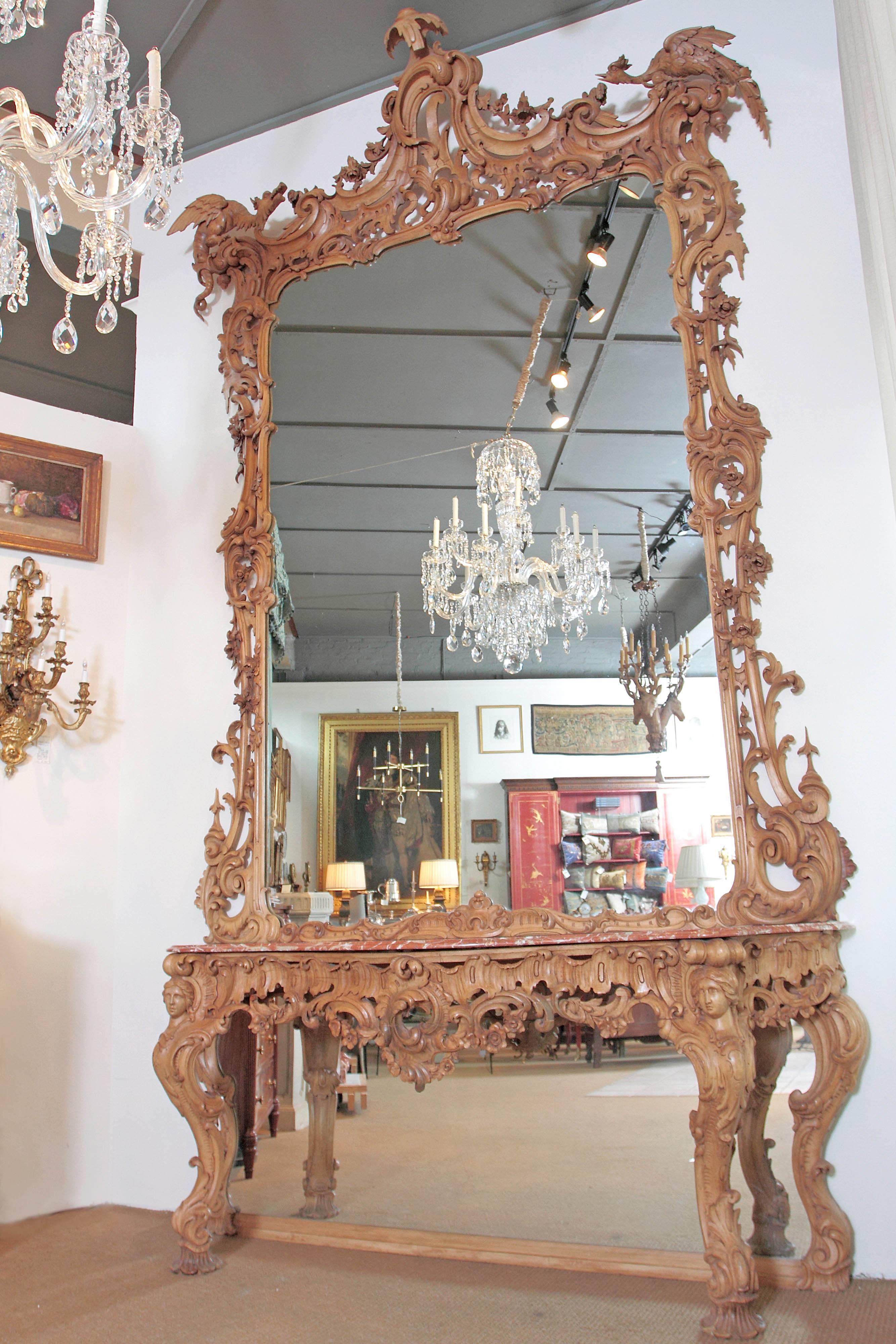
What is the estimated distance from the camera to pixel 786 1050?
2.73 meters

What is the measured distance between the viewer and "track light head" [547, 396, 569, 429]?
128 inches

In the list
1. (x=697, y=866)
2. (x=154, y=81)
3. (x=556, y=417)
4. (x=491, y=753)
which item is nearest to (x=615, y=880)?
(x=697, y=866)

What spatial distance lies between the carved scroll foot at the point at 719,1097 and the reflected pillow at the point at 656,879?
36 cm

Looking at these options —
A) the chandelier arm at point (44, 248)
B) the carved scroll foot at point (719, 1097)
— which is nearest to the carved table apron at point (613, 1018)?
the carved scroll foot at point (719, 1097)

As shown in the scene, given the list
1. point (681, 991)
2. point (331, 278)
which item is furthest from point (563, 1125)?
point (331, 278)

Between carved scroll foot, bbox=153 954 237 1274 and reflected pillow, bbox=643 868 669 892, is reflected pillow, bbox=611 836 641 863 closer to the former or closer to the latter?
reflected pillow, bbox=643 868 669 892

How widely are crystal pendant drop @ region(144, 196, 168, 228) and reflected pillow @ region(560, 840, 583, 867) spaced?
2052 millimetres

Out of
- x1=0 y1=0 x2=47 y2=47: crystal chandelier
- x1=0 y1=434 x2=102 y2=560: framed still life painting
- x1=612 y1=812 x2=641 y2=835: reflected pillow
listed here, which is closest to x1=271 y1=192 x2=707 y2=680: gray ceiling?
x1=612 y1=812 x2=641 y2=835: reflected pillow

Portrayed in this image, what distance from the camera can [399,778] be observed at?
10.2 ft

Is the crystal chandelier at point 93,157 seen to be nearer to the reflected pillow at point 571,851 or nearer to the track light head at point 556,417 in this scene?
the track light head at point 556,417

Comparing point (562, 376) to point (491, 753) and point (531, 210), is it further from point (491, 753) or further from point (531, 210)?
point (491, 753)

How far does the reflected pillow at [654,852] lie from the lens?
2.86 metres

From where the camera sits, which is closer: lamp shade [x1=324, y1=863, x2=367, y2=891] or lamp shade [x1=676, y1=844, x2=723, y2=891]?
lamp shade [x1=676, y1=844, x2=723, y2=891]

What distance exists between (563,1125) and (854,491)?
216 cm
